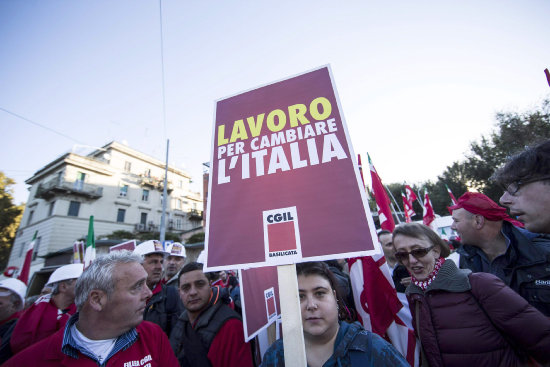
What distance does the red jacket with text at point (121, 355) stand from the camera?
5.15 feet

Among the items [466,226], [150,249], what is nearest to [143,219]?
[150,249]

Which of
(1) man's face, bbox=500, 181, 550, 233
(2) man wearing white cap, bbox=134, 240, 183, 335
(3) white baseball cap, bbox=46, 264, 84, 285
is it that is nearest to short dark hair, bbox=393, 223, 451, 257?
(1) man's face, bbox=500, 181, 550, 233

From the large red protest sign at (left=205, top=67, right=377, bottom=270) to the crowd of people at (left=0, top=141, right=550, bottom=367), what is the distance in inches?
19.2

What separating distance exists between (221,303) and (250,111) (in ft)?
7.01

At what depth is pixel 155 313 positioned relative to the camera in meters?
3.43

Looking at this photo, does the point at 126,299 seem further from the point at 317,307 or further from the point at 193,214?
the point at 193,214

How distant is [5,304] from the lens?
3.13m

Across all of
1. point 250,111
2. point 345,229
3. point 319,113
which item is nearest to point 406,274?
point 345,229

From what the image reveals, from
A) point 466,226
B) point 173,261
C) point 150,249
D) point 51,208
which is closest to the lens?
point 466,226

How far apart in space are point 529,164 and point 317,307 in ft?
5.54

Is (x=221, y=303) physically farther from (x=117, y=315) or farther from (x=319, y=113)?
(x=319, y=113)

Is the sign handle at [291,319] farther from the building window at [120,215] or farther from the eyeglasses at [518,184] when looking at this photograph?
the building window at [120,215]

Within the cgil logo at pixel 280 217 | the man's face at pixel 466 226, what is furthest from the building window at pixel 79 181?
the man's face at pixel 466 226

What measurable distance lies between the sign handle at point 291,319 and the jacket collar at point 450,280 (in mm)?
1233
